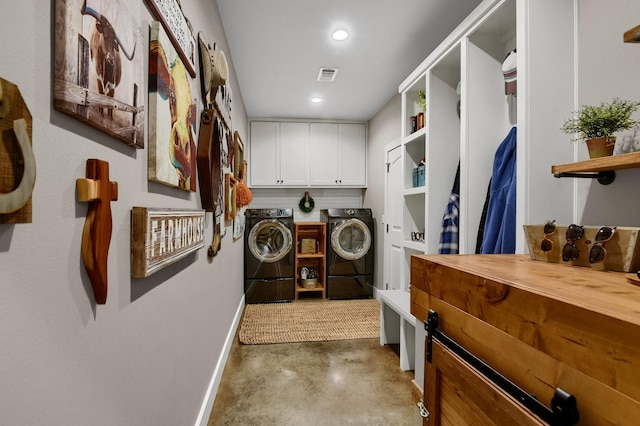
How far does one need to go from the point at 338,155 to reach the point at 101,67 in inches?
165

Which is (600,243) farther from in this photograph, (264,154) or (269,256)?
(264,154)

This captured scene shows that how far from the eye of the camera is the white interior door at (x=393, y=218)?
3549 millimetres

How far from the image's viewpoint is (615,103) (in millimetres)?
1099

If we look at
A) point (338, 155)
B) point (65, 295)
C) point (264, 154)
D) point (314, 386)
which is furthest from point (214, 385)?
point (338, 155)

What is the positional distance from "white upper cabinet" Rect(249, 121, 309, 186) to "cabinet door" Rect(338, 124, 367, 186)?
0.54m

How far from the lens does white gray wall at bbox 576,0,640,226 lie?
1090 millimetres

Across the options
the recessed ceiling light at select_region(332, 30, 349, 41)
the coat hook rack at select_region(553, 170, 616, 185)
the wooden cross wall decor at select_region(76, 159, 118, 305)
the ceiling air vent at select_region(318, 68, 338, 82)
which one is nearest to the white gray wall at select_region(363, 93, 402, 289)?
the ceiling air vent at select_region(318, 68, 338, 82)

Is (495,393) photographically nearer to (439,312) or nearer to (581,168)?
(439,312)

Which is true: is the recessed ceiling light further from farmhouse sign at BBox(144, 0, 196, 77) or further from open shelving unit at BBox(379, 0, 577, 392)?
farmhouse sign at BBox(144, 0, 196, 77)

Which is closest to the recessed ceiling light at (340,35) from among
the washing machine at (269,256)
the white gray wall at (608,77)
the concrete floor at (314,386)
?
the white gray wall at (608,77)

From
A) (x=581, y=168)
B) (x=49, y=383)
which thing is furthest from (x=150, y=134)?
(x=581, y=168)

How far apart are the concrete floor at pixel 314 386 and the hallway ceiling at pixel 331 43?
8.58 feet

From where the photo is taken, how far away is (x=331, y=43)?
258cm

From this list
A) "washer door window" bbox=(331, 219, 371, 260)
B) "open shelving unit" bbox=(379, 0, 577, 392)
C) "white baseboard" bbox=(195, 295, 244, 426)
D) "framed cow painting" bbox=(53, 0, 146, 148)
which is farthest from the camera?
"washer door window" bbox=(331, 219, 371, 260)
